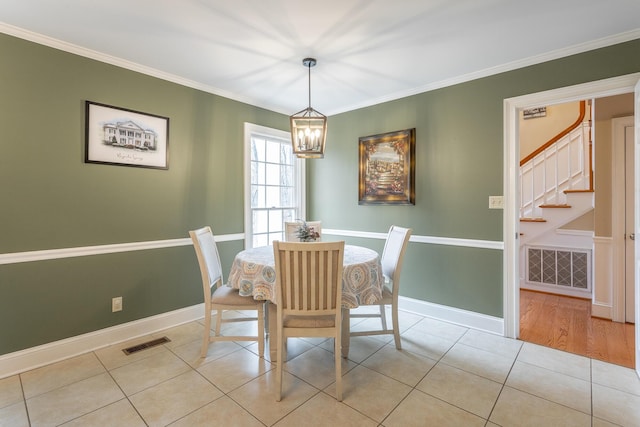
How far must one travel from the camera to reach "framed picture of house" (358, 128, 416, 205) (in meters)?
3.44

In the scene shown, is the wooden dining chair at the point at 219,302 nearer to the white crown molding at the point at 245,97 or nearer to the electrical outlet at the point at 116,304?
the electrical outlet at the point at 116,304

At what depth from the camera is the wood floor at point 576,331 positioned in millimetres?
2541

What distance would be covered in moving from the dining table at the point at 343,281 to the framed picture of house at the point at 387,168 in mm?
1291

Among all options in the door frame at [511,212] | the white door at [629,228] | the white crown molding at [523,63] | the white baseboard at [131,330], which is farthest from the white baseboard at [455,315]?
the white crown molding at [523,63]

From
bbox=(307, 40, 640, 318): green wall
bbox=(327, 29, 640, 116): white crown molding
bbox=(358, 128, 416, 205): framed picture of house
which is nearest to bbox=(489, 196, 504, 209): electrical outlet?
bbox=(307, 40, 640, 318): green wall

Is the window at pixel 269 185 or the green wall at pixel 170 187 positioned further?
the window at pixel 269 185

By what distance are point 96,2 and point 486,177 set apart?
A: 339 cm

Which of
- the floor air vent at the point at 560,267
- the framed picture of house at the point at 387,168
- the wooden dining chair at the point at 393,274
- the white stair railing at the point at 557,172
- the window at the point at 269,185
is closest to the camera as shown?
the wooden dining chair at the point at 393,274

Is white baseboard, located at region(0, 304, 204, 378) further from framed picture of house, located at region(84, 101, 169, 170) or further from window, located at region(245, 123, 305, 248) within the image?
framed picture of house, located at region(84, 101, 169, 170)

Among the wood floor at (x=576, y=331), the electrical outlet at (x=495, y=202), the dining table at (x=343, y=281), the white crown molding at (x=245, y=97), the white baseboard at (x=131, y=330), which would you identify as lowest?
the wood floor at (x=576, y=331)

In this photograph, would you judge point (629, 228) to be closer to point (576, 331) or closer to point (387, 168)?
point (576, 331)

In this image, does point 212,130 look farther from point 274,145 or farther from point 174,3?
point 174,3

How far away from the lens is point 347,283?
2.16 meters

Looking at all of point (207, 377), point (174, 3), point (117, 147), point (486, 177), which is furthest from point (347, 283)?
point (117, 147)
